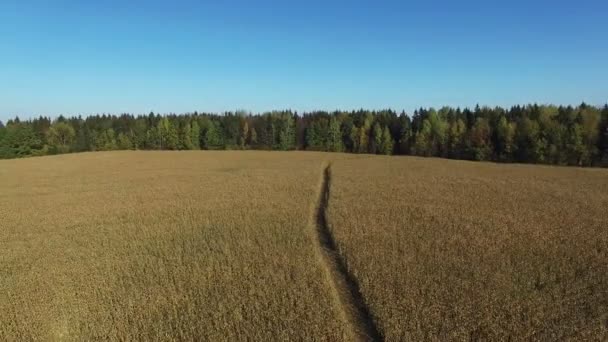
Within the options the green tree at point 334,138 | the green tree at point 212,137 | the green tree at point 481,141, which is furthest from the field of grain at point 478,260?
the green tree at point 212,137

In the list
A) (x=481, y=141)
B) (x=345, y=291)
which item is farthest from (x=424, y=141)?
(x=345, y=291)

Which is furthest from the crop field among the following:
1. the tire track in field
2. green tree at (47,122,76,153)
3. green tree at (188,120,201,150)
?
green tree at (47,122,76,153)

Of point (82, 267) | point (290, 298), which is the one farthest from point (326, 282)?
point (82, 267)

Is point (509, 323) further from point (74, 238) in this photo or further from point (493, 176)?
point (493, 176)

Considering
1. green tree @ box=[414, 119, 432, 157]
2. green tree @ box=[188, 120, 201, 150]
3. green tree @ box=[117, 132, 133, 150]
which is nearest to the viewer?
green tree @ box=[414, 119, 432, 157]

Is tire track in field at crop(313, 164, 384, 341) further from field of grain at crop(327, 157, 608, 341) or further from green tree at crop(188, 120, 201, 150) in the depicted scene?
green tree at crop(188, 120, 201, 150)

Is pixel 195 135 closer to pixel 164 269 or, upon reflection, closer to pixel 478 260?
pixel 164 269

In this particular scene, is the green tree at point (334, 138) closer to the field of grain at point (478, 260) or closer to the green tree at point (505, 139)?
the green tree at point (505, 139)
